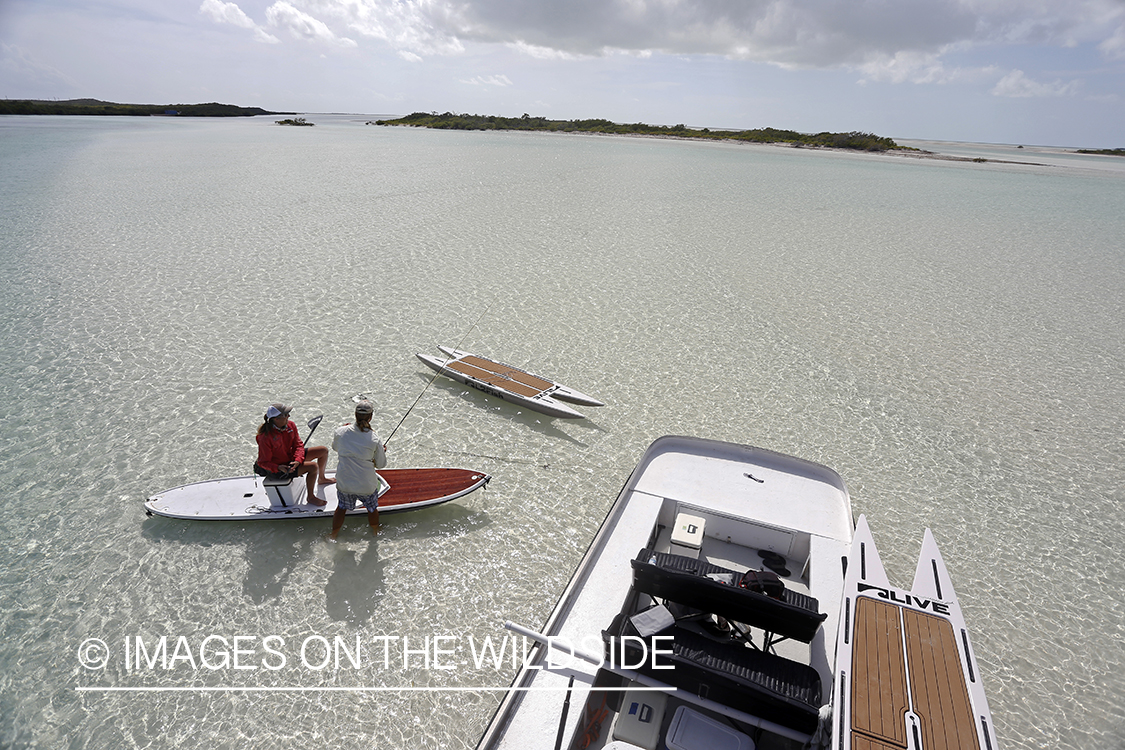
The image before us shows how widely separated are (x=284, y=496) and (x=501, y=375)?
500 centimetres

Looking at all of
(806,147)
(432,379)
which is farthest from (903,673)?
(806,147)

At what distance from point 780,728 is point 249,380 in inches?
448

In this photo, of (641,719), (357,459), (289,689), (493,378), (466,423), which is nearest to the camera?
(641,719)

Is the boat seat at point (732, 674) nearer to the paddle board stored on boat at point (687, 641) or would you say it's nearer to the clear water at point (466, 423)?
the paddle board stored on boat at point (687, 641)

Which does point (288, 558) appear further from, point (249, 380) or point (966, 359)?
point (966, 359)

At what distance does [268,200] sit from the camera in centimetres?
2927

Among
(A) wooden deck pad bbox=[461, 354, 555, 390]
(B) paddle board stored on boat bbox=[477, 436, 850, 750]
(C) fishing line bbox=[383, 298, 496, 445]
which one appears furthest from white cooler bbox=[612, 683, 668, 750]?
(A) wooden deck pad bbox=[461, 354, 555, 390]

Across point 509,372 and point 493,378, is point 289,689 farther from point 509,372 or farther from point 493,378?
point 509,372

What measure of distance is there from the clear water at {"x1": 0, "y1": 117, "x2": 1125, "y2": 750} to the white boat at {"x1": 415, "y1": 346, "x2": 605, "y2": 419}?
40cm

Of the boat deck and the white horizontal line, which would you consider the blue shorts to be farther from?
the boat deck

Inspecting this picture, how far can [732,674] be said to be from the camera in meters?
4.25

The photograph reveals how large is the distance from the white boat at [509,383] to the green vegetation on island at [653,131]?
330 ft

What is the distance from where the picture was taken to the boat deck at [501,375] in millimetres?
10938

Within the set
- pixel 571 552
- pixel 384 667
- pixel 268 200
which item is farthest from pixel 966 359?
pixel 268 200
